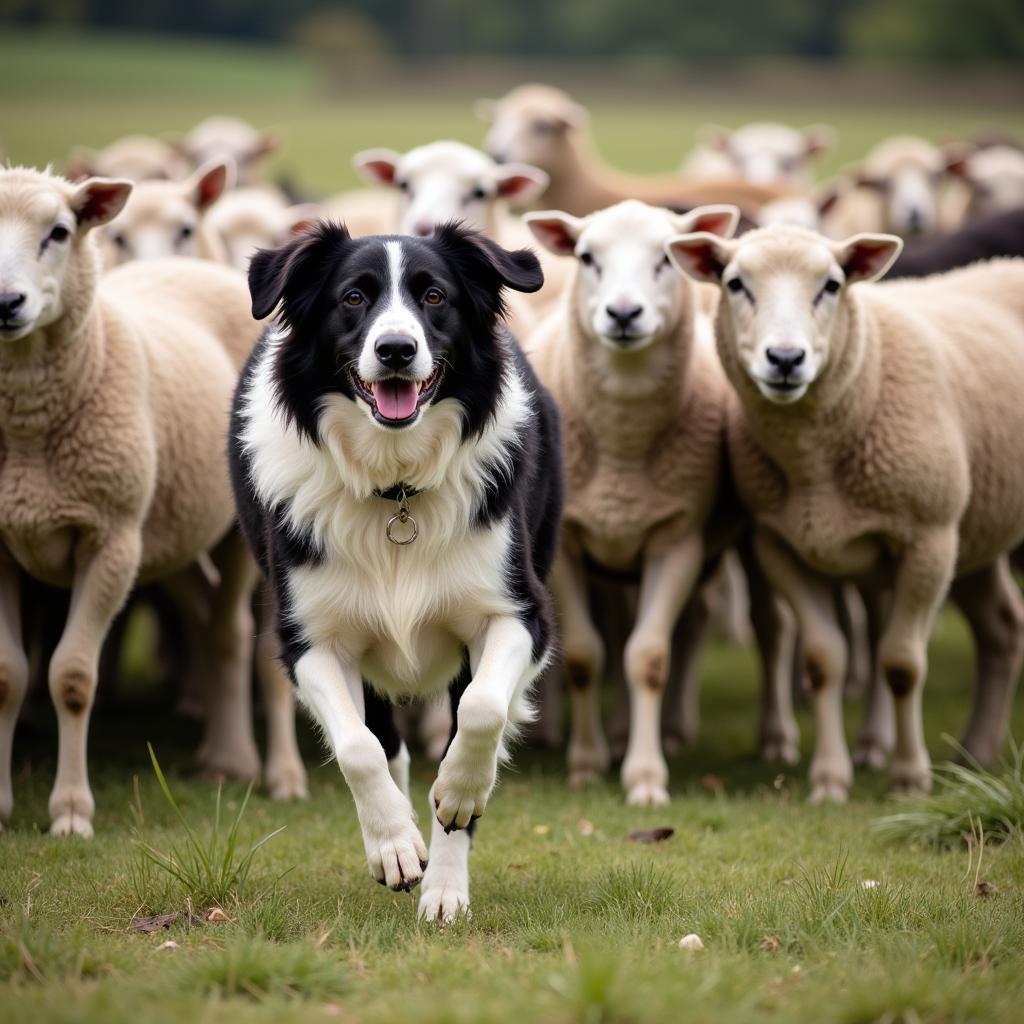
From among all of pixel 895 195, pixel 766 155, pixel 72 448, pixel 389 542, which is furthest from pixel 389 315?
pixel 766 155

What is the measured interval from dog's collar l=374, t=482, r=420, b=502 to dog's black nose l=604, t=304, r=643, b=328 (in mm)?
1943

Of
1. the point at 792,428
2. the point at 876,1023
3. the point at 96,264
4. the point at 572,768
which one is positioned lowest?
the point at 572,768

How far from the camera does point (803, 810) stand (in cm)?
621

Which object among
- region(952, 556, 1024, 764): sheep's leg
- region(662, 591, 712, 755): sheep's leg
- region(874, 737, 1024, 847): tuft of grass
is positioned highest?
region(874, 737, 1024, 847): tuft of grass

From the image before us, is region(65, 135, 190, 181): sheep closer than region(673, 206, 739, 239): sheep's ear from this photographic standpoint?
No

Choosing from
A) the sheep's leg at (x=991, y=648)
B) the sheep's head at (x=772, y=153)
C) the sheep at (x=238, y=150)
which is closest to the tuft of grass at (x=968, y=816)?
the sheep's leg at (x=991, y=648)

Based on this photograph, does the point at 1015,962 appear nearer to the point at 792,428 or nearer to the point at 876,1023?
the point at 876,1023

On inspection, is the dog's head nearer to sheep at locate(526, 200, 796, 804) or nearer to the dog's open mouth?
the dog's open mouth

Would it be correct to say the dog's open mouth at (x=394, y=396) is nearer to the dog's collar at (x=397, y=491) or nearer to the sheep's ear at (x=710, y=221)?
the dog's collar at (x=397, y=491)

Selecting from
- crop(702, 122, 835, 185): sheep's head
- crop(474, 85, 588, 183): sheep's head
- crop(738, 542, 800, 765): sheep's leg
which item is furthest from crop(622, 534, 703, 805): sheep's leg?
crop(702, 122, 835, 185): sheep's head

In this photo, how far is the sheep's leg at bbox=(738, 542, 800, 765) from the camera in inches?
294

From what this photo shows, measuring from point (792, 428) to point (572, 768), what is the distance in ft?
5.88

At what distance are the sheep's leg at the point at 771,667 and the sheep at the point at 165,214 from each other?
3214 millimetres


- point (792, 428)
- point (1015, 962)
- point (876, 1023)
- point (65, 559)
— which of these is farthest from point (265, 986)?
point (792, 428)
